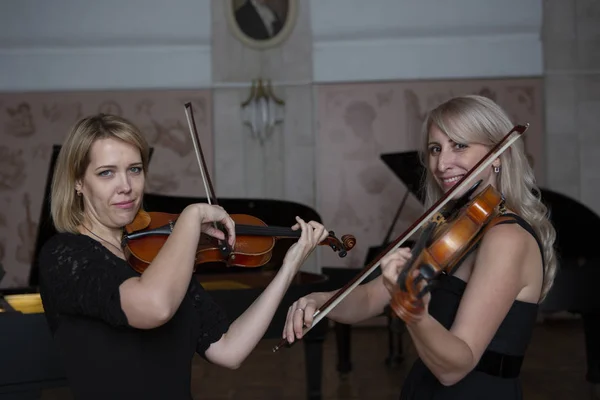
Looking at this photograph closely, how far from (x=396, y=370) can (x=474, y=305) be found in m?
4.28

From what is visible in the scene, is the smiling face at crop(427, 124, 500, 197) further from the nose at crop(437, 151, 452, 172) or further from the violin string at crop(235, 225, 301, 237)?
the violin string at crop(235, 225, 301, 237)

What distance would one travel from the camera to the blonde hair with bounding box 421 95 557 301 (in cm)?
207

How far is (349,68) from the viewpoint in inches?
320

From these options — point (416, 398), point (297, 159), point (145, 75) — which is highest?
point (145, 75)


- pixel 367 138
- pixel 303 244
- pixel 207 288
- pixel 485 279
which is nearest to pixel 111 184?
pixel 303 244

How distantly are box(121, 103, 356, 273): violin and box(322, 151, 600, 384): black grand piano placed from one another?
1789mm

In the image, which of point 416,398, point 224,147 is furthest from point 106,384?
point 224,147

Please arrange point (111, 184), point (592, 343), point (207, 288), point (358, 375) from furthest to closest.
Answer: point (358, 375) → point (592, 343) → point (207, 288) → point (111, 184)

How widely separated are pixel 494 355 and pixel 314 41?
6.47 meters

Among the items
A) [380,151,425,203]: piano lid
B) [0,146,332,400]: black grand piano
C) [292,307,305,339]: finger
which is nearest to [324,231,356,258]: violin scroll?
[292,307,305,339]: finger

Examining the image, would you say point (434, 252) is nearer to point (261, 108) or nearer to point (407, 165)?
point (407, 165)

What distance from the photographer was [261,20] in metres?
8.18

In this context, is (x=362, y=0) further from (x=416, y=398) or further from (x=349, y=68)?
(x=416, y=398)

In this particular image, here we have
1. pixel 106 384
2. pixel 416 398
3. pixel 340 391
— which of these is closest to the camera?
pixel 106 384
